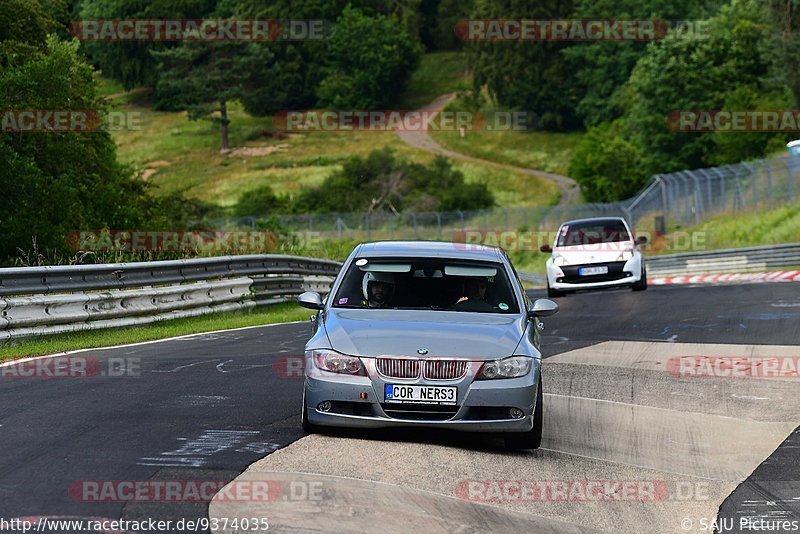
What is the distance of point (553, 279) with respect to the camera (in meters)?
27.0

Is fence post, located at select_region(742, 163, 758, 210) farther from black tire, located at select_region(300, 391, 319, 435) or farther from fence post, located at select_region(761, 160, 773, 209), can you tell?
black tire, located at select_region(300, 391, 319, 435)

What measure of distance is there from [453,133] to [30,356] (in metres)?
115

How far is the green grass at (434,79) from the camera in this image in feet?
477

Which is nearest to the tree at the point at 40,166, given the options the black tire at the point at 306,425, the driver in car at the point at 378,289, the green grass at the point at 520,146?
the driver in car at the point at 378,289

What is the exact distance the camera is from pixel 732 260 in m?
38.3

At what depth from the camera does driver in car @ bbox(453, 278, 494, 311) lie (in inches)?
388

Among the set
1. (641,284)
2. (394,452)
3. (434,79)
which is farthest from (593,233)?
(434,79)

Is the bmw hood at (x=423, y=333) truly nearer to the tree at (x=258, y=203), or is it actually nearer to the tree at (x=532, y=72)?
the tree at (x=258, y=203)

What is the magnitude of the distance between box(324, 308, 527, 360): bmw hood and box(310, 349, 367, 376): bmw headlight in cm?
5

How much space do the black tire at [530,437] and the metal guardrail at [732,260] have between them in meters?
27.9

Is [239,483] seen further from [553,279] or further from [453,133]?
[453,133]

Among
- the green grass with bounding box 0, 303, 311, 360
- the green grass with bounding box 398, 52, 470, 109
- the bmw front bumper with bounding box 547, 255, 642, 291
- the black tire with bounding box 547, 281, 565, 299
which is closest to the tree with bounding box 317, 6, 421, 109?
the green grass with bounding box 398, 52, 470, 109

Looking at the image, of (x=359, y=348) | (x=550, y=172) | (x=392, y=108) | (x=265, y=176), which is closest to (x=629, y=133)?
(x=550, y=172)

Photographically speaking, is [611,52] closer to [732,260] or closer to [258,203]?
[258,203]
